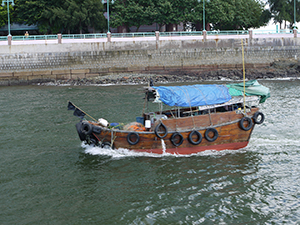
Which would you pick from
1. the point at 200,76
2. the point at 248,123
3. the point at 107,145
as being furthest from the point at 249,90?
the point at 200,76

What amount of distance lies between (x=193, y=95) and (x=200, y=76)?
72.1 ft

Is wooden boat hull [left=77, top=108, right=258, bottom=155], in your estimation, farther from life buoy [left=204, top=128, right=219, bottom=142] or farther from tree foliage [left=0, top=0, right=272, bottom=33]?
tree foliage [left=0, top=0, right=272, bottom=33]

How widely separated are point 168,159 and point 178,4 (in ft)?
95.9

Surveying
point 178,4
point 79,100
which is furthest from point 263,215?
point 178,4

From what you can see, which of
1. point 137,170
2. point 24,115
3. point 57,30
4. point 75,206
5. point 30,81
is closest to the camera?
point 75,206

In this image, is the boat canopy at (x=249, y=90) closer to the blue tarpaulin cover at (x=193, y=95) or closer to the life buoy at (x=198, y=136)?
the blue tarpaulin cover at (x=193, y=95)

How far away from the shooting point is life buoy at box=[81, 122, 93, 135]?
35.6ft

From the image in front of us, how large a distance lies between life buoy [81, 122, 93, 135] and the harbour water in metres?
0.79

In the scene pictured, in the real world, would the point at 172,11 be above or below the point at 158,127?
above

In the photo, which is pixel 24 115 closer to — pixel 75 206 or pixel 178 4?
pixel 75 206

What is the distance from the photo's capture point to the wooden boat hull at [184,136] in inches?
428

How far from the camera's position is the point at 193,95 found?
11.5 m

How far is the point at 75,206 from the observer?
7.86 meters

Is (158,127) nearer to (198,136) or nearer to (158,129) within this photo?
(158,129)
